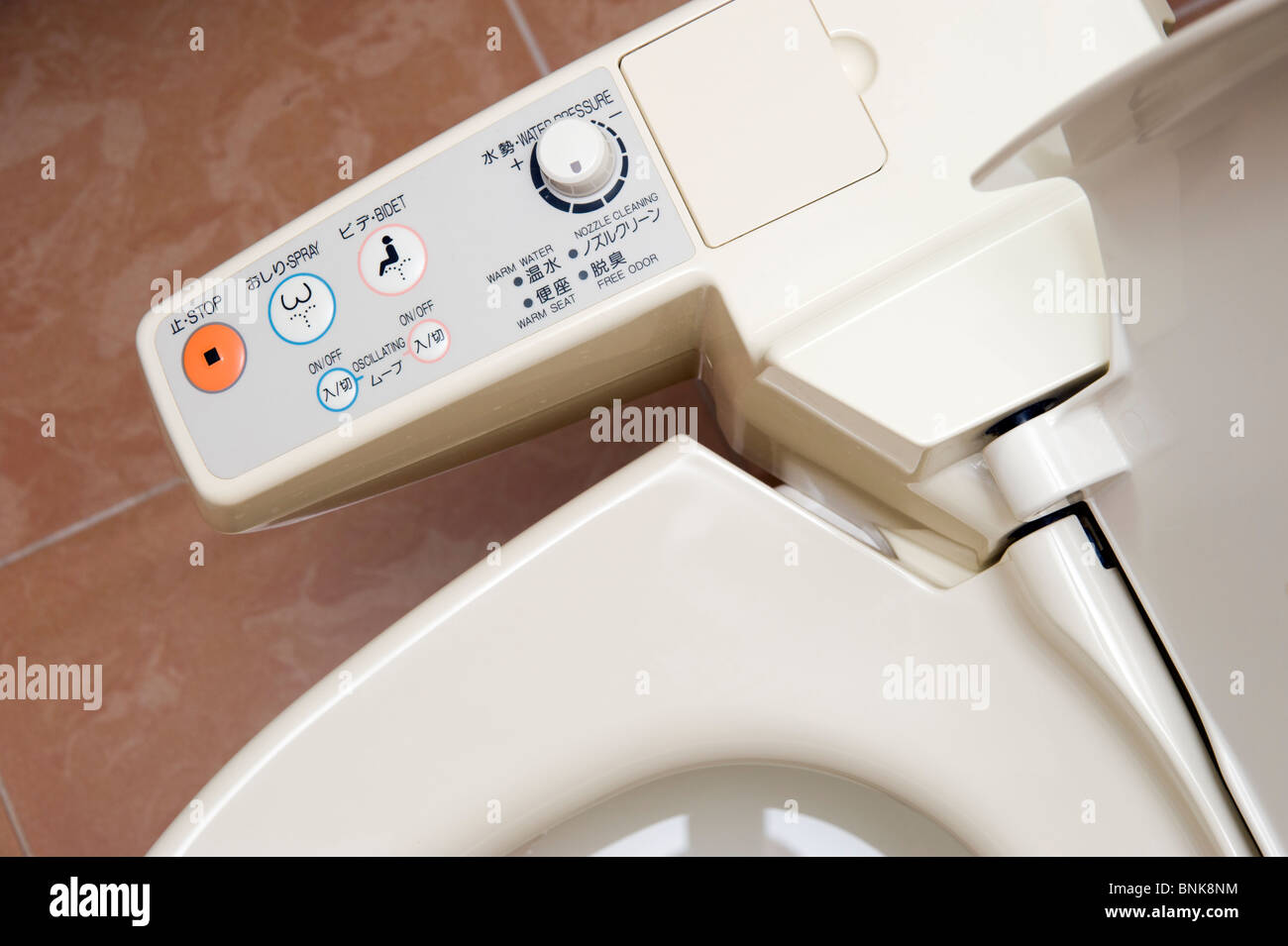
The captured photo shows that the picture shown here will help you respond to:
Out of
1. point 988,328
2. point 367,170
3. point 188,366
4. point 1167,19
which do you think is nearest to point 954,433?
point 988,328

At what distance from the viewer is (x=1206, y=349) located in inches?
12.1

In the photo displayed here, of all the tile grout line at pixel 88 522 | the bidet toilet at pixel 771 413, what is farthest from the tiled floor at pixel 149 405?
the bidet toilet at pixel 771 413

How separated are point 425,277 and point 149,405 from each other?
1.43ft

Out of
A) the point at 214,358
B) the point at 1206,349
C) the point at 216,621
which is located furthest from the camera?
the point at 216,621

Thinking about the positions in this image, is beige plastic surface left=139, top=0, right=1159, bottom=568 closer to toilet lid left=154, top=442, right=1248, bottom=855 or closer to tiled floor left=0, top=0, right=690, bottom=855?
toilet lid left=154, top=442, right=1248, bottom=855

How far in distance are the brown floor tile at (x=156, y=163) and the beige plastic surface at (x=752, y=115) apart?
1.20 ft

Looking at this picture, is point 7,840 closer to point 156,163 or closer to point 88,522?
point 88,522

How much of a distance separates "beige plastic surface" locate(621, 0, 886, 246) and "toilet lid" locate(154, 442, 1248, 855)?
0.34 ft

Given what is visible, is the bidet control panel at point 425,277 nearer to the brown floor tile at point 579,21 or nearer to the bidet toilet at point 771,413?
the bidet toilet at point 771,413

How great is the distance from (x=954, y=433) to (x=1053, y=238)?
3.3 inches

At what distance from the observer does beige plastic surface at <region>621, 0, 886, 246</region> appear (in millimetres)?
377

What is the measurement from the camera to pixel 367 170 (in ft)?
2.35

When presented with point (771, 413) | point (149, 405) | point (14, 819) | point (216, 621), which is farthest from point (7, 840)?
point (771, 413)
